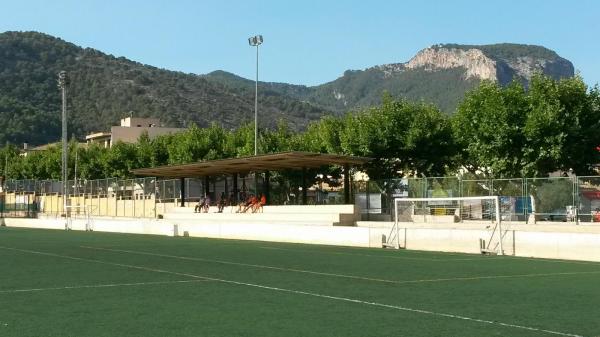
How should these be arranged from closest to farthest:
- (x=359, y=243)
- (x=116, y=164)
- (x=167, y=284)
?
1. (x=167, y=284)
2. (x=359, y=243)
3. (x=116, y=164)

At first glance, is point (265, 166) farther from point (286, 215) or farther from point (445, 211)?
point (445, 211)

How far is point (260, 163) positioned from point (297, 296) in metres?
27.7

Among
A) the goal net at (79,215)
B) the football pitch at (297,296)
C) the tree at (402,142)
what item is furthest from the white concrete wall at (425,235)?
the tree at (402,142)

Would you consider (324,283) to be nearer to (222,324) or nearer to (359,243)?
(222,324)

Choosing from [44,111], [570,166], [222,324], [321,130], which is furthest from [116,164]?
[44,111]

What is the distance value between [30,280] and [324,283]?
6.30 m

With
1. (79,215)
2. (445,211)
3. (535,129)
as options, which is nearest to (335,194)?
(445,211)

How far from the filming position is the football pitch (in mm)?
10547

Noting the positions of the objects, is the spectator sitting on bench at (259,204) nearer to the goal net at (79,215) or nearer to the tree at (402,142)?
the tree at (402,142)

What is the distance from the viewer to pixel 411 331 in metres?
10.2

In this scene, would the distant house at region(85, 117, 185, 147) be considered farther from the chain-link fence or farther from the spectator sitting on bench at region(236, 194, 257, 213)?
the chain-link fence

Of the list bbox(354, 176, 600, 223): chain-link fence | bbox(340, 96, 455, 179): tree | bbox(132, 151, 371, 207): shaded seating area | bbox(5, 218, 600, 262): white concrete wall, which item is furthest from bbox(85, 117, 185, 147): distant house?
bbox(354, 176, 600, 223): chain-link fence

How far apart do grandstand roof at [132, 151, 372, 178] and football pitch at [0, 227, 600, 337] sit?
13192mm

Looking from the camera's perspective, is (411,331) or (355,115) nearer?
(411,331)
